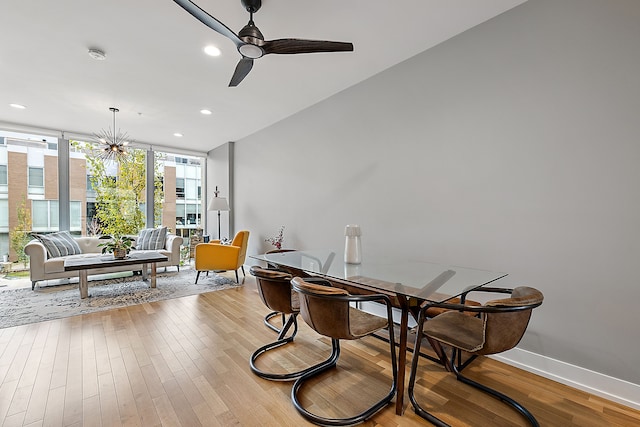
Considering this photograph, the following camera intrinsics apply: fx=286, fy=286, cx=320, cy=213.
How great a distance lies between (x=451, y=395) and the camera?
1.89 metres

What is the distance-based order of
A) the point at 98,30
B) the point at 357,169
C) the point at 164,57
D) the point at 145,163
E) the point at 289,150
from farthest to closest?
1. the point at 145,163
2. the point at 289,150
3. the point at 357,169
4. the point at 164,57
5. the point at 98,30

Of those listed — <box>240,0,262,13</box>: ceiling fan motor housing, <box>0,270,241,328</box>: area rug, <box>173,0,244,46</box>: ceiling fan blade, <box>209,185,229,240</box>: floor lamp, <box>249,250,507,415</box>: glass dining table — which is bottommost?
<box>0,270,241,328</box>: area rug

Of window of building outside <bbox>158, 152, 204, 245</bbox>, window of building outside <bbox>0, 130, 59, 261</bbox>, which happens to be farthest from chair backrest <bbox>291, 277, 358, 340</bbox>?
window of building outside <bbox>0, 130, 59, 261</bbox>

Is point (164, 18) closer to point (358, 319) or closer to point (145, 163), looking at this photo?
point (358, 319)

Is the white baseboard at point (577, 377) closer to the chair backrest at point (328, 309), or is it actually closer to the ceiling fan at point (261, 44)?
the chair backrest at point (328, 309)

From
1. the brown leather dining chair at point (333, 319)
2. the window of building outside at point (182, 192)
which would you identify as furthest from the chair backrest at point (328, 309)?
the window of building outside at point (182, 192)

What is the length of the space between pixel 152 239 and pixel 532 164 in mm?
6091

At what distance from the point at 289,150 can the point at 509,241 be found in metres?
3.45

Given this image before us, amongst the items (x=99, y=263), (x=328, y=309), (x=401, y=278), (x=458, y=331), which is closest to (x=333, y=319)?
(x=328, y=309)

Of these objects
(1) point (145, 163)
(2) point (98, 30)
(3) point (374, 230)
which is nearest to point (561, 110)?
(3) point (374, 230)

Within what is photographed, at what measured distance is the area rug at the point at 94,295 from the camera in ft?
11.0

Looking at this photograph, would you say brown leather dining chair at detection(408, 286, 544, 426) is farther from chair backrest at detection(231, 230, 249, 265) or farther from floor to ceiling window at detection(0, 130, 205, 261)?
floor to ceiling window at detection(0, 130, 205, 261)

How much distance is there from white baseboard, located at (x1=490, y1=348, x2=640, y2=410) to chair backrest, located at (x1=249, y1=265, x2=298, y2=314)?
1781 millimetres

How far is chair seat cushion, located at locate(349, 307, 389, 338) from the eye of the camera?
1760 millimetres
